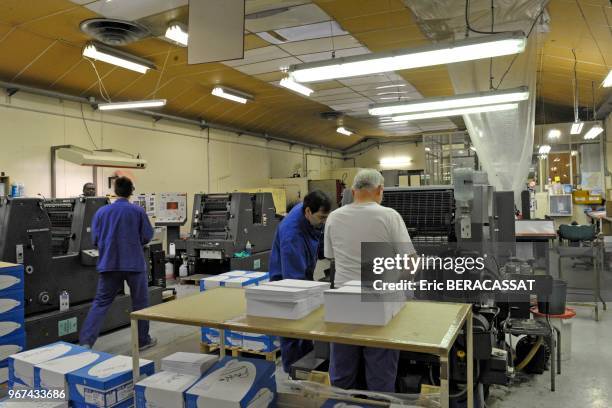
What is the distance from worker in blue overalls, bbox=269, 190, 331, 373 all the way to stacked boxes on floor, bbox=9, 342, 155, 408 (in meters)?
0.93

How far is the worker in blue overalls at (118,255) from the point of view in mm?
3850

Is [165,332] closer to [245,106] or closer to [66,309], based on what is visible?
[66,309]

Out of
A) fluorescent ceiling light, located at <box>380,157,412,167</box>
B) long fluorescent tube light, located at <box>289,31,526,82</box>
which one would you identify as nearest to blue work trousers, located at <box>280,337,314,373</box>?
long fluorescent tube light, located at <box>289,31,526,82</box>

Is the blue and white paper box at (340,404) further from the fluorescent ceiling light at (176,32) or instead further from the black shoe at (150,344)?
the fluorescent ceiling light at (176,32)

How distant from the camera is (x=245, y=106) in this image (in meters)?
9.45

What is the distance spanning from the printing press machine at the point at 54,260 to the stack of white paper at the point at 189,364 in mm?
2247

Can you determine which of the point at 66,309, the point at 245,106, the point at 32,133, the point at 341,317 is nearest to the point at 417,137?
the point at 245,106

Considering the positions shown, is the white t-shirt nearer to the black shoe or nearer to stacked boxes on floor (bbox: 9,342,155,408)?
stacked boxes on floor (bbox: 9,342,155,408)

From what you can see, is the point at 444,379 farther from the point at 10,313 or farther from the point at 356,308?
the point at 10,313

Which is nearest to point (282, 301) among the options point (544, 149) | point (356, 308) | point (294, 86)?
point (356, 308)

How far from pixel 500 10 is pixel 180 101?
6.01 m

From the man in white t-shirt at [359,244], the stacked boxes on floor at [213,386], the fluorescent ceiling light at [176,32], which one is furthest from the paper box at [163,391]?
the fluorescent ceiling light at [176,32]

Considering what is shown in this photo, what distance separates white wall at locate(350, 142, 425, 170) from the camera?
14.7 m

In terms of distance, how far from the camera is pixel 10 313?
330 cm
